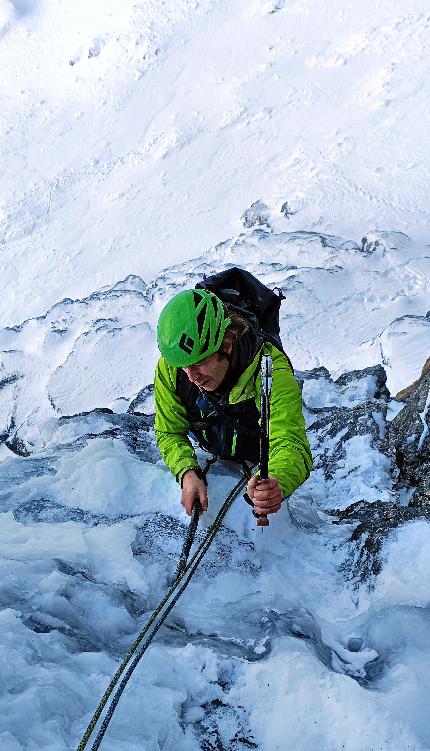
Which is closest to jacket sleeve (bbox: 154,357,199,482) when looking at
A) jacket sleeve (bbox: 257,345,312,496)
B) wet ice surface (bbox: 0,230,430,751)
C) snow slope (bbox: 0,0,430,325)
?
wet ice surface (bbox: 0,230,430,751)

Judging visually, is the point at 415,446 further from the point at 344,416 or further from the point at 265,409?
the point at 265,409

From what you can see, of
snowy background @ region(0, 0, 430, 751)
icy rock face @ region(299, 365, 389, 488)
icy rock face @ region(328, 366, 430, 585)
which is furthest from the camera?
icy rock face @ region(299, 365, 389, 488)

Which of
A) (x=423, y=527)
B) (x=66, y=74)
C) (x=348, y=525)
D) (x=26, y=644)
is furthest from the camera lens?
(x=66, y=74)

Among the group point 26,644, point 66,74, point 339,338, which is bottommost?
point 339,338

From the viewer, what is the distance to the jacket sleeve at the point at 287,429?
10.0 feet

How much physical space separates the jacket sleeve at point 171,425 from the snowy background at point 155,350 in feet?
0.96

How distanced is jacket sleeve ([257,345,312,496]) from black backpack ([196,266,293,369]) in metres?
0.34

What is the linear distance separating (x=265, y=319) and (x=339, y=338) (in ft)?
34.5

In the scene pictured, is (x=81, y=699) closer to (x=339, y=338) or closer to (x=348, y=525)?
(x=348, y=525)

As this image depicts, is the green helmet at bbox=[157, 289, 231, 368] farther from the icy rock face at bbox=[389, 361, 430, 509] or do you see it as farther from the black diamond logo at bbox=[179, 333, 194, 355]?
the icy rock face at bbox=[389, 361, 430, 509]

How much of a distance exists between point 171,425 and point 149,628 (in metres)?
1.20

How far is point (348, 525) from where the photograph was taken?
3828 mm

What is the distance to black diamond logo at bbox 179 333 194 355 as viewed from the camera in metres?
2.81

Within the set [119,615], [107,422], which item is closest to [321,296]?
[107,422]
